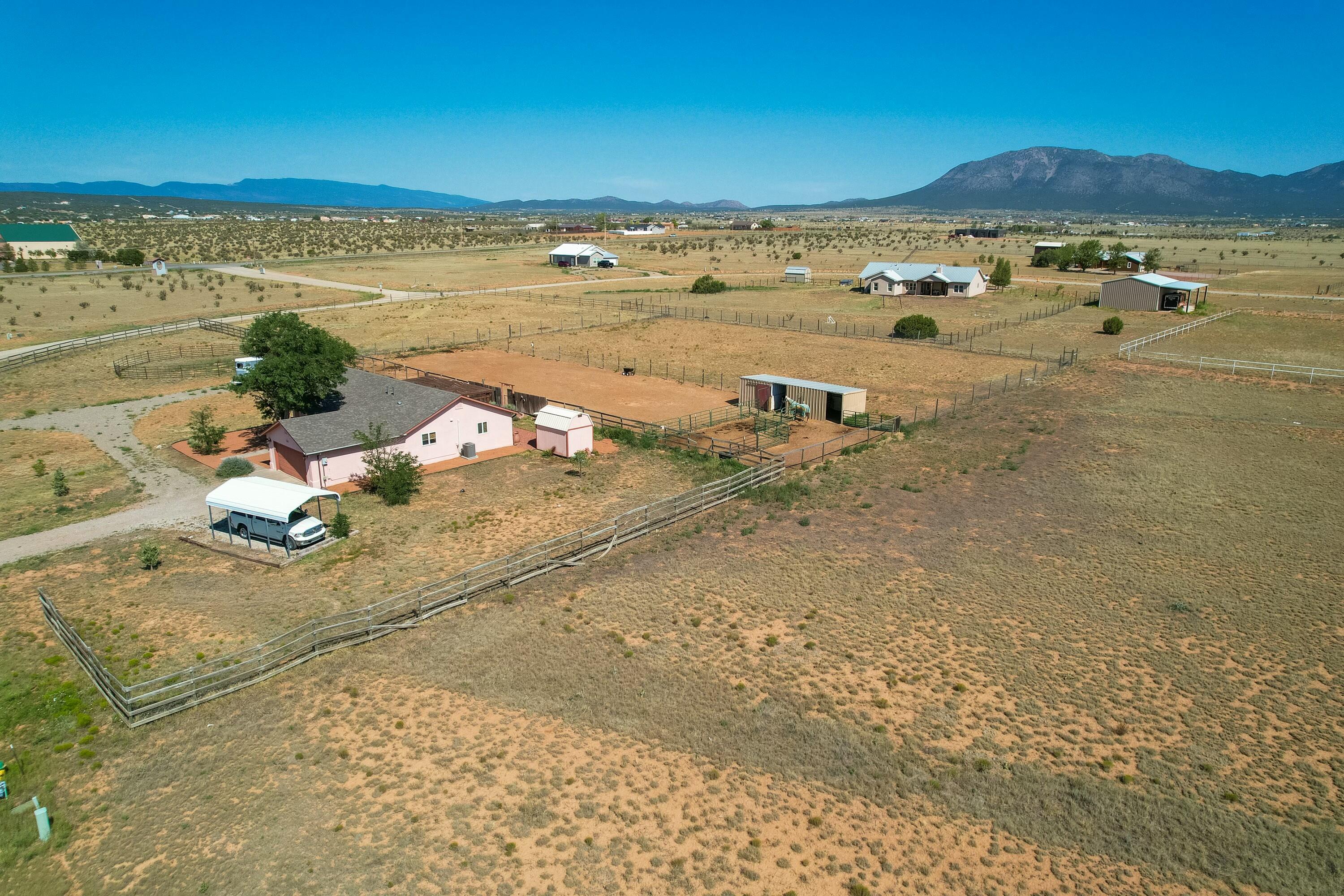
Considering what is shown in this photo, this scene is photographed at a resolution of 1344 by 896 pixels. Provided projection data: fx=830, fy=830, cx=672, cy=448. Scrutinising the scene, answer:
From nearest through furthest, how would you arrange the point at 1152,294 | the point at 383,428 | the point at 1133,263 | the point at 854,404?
the point at 383,428 < the point at 854,404 < the point at 1152,294 < the point at 1133,263

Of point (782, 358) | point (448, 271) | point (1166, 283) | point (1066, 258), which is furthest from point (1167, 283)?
point (448, 271)

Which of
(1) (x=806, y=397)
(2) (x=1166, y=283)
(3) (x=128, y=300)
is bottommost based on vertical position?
(1) (x=806, y=397)

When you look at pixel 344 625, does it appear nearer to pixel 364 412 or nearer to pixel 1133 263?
pixel 364 412

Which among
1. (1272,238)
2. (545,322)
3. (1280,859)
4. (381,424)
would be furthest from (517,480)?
(1272,238)

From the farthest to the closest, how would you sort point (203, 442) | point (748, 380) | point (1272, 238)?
1. point (1272, 238)
2. point (748, 380)
3. point (203, 442)

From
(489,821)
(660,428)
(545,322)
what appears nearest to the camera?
(489,821)

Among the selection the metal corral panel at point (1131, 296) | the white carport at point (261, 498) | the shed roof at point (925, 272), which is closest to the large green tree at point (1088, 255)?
the shed roof at point (925, 272)

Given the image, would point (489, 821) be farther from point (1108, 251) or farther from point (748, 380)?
point (1108, 251)

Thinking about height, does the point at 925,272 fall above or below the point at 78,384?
above
